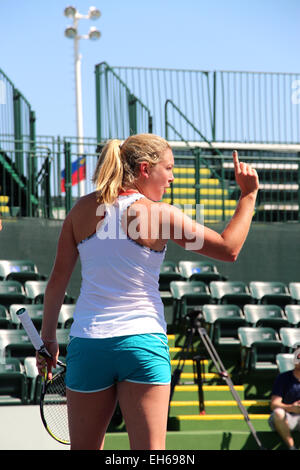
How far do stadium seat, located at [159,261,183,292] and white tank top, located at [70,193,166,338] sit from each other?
302 inches

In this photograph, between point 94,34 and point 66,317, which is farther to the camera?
point 94,34

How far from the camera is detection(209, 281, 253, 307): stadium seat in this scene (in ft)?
31.5

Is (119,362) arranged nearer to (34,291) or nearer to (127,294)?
(127,294)

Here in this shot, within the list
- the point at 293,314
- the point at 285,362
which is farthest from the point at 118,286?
the point at 293,314

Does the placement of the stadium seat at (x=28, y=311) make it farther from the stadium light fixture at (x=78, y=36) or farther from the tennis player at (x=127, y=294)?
the stadium light fixture at (x=78, y=36)

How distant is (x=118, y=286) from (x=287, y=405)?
5.31m

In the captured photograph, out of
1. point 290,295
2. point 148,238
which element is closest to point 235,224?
point 148,238

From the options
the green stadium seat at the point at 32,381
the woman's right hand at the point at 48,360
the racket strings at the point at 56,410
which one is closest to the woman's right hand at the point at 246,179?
the woman's right hand at the point at 48,360

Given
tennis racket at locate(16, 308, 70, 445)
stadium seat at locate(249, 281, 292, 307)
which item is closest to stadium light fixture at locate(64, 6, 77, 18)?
stadium seat at locate(249, 281, 292, 307)

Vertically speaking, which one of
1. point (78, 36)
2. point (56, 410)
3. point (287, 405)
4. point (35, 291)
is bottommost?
point (287, 405)

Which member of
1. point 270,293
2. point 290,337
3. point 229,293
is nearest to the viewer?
point 290,337

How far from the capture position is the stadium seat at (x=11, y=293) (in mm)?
8828

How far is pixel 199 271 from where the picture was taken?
10.5 meters

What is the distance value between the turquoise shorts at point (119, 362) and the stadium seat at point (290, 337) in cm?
656
